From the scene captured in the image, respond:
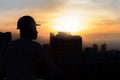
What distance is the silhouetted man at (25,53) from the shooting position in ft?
13.1

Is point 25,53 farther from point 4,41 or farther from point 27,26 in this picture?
point 4,41

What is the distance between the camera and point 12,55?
13.5ft

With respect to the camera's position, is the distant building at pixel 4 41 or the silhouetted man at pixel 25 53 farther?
the distant building at pixel 4 41

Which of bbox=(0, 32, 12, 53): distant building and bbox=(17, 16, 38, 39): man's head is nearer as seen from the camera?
bbox=(17, 16, 38, 39): man's head

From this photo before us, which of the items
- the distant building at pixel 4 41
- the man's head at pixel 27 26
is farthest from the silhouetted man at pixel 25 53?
the distant building at pixel 4 41

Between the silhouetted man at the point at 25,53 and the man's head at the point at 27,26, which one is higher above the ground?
the man's head at the point at 27,26

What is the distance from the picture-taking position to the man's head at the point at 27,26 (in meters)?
4.05

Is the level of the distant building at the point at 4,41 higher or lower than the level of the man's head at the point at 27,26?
lower

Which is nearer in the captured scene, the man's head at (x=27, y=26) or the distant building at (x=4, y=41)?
the man's head at (x=27, y=26)

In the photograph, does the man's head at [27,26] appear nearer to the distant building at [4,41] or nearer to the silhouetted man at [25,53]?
the silhouetted man at [25,53]

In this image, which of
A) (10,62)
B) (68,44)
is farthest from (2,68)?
(68,44)

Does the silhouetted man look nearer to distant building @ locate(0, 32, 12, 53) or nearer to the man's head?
the man's head

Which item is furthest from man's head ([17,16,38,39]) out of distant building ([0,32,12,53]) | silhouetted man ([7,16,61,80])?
distant building ([0,32,12,53])

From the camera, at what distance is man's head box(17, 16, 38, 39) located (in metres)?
4.05
